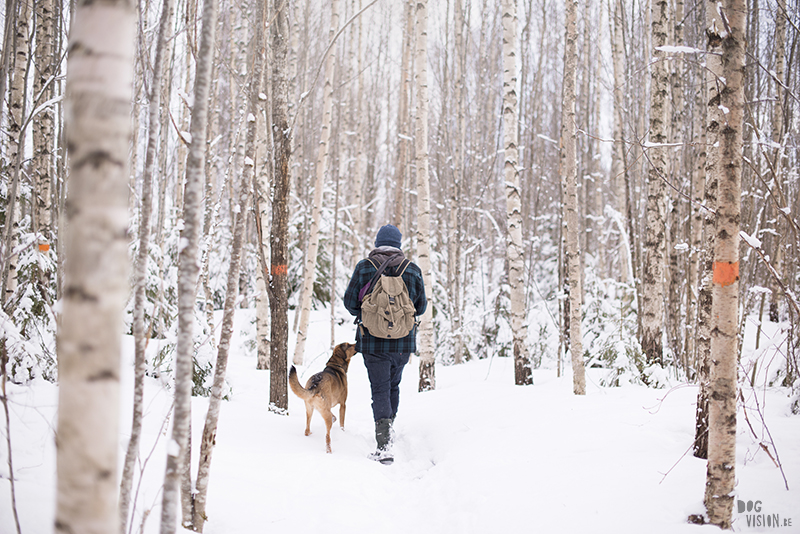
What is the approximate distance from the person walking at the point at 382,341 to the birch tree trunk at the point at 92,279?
2.88m

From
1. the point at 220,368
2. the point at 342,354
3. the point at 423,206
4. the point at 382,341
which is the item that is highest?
the point at 423,206

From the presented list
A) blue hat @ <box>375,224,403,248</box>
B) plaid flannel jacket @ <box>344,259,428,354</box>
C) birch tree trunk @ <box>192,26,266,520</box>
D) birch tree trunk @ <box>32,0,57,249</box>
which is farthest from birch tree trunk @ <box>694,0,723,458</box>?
birch tree trunk @ <box>32,0,57,249</box>

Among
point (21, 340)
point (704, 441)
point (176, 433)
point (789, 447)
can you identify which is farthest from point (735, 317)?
point (21, 340)

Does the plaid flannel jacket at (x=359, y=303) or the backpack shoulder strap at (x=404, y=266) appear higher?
the backpack shoulder strap at (x=404, y=266)

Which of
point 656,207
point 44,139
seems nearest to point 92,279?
point 44,139

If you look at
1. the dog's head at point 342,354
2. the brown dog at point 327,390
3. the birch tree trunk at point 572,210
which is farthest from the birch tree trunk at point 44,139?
the birch tree trunk at point 572,210

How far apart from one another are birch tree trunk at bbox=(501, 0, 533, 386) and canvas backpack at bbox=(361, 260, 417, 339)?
2.22 m

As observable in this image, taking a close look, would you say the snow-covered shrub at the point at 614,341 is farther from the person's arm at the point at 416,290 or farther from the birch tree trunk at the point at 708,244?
the person's arm at the point at 416,290

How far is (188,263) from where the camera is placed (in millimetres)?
1444

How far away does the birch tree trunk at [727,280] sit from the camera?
1.94 m

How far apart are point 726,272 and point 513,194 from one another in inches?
139

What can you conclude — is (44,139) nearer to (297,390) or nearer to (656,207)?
(297,390)

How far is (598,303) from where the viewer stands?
331 inches

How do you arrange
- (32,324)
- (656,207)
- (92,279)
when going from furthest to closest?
(656,207) → (32,324) → (92,279)
